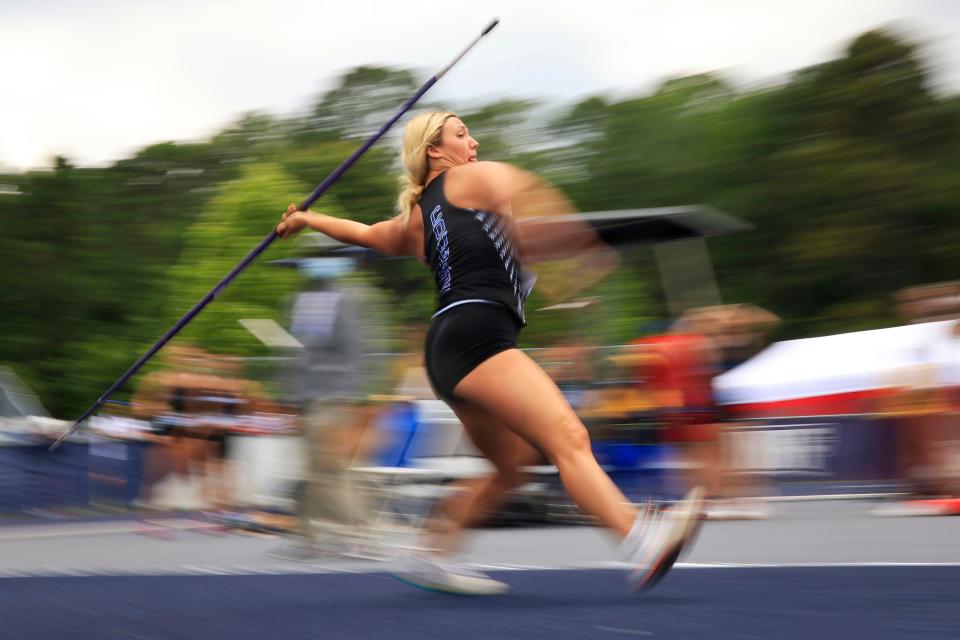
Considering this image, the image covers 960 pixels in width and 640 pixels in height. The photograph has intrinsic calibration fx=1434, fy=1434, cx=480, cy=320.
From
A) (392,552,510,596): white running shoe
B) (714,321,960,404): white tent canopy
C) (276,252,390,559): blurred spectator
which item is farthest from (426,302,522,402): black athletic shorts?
(714,321,960,404): white tent canopy

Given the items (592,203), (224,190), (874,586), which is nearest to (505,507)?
(874,586)

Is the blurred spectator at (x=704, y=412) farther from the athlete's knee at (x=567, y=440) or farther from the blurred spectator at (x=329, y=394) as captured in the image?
the athlete's knee at (x=567, y=440)

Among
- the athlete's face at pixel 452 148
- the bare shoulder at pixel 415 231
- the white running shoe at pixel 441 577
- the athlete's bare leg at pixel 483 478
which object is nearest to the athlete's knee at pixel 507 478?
the athlete's bare leg at pixel 483 478

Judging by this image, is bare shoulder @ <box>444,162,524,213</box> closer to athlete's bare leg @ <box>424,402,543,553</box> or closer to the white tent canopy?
athlete's bare leg @ <box>424,402,543,553</box>

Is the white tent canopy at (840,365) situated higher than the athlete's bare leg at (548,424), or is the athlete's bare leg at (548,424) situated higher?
the athlete's bare leg at (548,424)

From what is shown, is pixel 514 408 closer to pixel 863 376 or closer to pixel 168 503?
pixel 168 503

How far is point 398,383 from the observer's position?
11164 millimetres

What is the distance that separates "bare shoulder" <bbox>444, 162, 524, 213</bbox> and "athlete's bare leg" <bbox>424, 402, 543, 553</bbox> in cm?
64

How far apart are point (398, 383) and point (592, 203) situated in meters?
36.0

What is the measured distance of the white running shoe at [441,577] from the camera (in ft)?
16.0

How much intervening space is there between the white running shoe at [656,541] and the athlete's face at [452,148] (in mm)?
1341

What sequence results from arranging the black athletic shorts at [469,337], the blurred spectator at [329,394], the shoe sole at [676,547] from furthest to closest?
the blurred spectator at [329,394], the black athletic shorts at [469,337], the shoe sole at [676,547]

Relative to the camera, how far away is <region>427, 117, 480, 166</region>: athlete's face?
15.7 ft

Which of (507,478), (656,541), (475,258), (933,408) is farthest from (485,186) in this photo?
(933,408)
